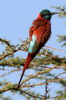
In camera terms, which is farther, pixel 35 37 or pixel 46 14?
pixel 46 14

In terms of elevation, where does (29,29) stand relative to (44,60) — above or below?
above

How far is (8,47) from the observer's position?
3.16 meters

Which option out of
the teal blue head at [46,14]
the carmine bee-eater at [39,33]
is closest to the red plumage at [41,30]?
the carmine bee-eater at [39,33]

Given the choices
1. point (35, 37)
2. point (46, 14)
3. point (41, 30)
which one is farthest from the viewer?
point (46, 14)

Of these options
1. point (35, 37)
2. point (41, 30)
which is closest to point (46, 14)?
point (41, 30)

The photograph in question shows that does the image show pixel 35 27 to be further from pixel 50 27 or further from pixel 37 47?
pixel 37 47

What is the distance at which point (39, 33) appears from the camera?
132 inches

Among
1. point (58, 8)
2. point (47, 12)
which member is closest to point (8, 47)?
point (47, 12)

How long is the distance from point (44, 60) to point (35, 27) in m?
1.04

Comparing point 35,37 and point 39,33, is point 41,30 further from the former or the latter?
point 35,37

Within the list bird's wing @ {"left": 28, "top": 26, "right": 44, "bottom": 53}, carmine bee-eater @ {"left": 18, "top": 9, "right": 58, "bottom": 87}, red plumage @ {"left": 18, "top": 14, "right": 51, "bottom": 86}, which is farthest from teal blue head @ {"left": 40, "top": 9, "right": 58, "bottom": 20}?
bird's wing @ {"left": 28, "top": 26, "right": 44, "bottom": 53}

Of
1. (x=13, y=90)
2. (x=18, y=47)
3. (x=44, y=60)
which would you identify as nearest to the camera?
(x=13, y=90)

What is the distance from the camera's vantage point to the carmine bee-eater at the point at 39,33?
3.05m

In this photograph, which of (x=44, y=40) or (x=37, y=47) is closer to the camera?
(x=37, y=47)
